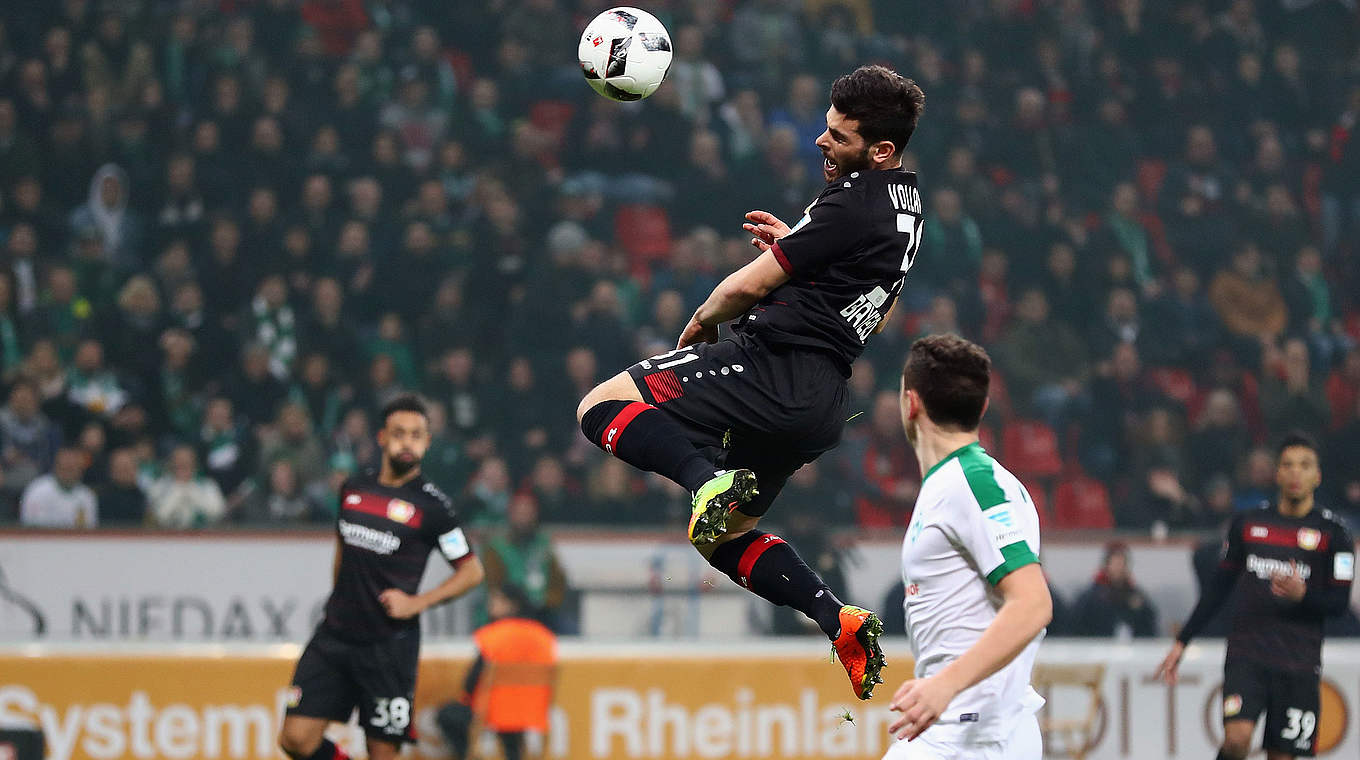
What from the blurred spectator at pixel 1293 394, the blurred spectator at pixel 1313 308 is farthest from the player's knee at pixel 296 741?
the blurred spectator at pixel 1313 308

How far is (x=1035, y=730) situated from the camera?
4.30 m

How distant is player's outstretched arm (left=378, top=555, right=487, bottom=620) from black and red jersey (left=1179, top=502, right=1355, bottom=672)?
12.6 ft

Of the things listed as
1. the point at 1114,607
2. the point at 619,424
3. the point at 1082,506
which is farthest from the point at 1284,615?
the point at 619,424

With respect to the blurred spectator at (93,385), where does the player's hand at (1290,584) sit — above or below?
below

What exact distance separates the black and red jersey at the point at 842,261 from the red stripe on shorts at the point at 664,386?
0.29 meters

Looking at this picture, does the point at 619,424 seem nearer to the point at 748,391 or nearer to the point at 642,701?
the point at 748,391

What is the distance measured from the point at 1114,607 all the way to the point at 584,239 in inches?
205

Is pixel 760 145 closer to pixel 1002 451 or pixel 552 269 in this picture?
pixel 552 269

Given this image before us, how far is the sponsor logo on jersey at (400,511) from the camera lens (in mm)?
8398

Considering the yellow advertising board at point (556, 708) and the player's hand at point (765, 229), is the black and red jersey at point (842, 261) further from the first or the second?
the yellow advertising board at point (556, 708)

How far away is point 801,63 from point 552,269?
3740 millimetres

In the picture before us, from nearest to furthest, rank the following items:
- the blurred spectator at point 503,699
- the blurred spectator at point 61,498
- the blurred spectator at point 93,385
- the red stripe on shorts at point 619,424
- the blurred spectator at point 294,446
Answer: the red stripe on shorts at point 619,424
the blurred spectator at point 503,699
the blurred spectator at point 61,498
the blurred spectator at point 294,446
the blurred spectator at point 93,385

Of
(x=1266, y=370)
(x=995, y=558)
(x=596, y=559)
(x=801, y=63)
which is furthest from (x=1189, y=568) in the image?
(x=995, y=558)

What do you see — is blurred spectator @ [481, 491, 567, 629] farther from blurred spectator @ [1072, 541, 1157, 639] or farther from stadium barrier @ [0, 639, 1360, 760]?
blurred spectator @ [1072, 541, 1157, 639]
